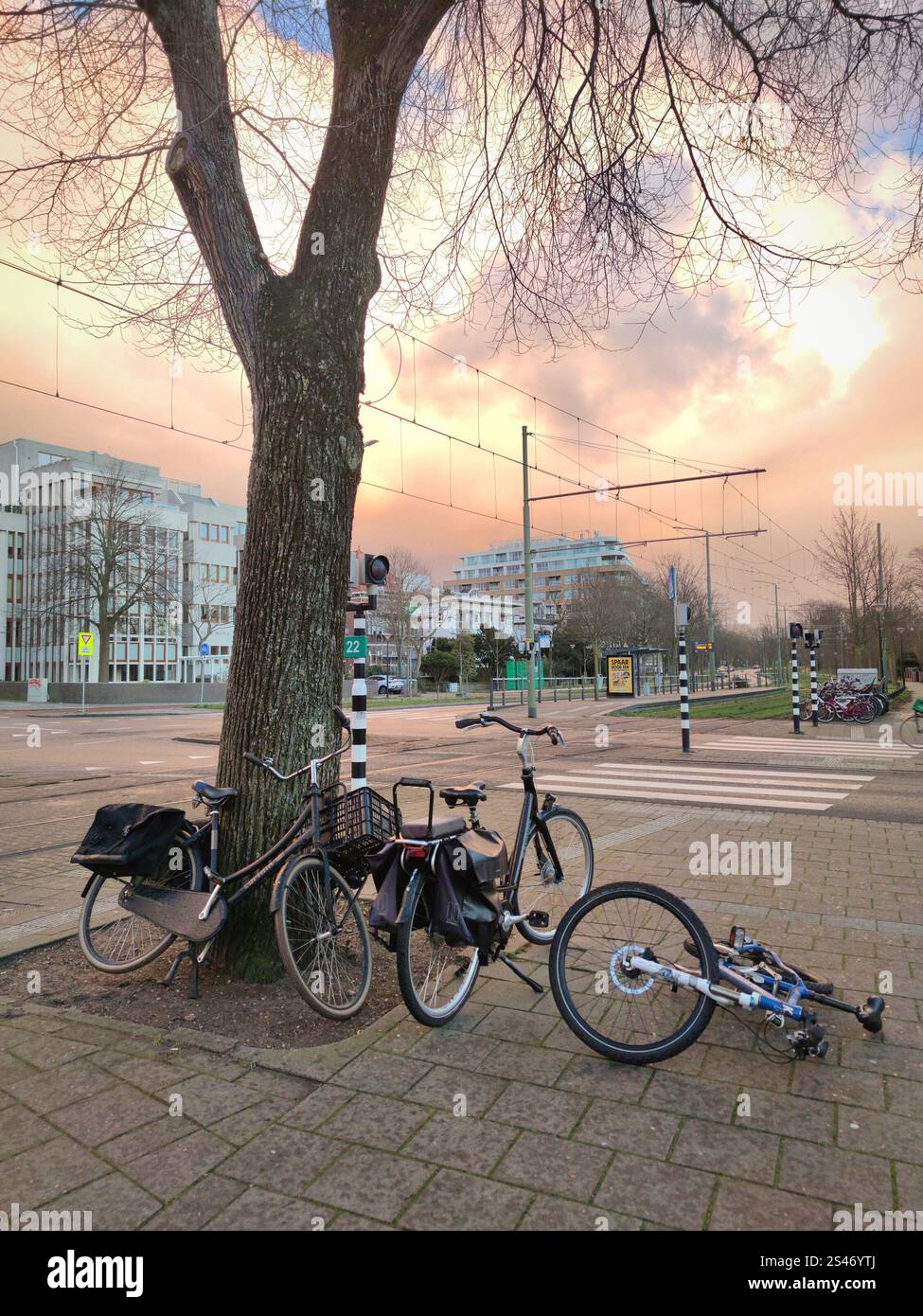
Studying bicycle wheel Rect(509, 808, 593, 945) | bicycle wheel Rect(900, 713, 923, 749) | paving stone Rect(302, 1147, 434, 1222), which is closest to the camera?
paving stone Rect(302, 1147, 434, 1222)

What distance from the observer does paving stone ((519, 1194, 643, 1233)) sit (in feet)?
6.51

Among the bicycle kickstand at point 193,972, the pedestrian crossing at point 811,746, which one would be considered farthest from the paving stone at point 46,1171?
the pedestrian crossing at point 811,746

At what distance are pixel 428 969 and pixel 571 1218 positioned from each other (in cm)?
138

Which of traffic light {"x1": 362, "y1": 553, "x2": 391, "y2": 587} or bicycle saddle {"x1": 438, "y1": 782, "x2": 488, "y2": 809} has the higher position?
traffic light {"x1": 362, "y1": 553, "x2": 391, "y2": 587}

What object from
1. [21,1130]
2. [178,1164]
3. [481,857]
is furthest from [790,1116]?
[21,1130]

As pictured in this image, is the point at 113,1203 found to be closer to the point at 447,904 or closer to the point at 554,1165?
the point at 554,1165

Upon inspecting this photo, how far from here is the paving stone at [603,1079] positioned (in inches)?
105

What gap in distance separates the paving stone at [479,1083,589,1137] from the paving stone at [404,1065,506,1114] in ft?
0.14

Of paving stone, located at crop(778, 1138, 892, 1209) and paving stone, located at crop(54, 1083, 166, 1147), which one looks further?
paving stone, located at crop(54, 1083, 166, 1147)

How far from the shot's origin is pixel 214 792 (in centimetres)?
363

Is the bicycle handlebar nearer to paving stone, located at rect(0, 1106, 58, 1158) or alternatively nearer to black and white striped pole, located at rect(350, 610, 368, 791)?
black and white striped pole, located at rect(350, 610, 368, 791)

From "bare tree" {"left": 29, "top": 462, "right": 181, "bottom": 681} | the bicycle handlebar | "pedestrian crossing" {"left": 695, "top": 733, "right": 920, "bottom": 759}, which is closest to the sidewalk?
the bicycle handlebar

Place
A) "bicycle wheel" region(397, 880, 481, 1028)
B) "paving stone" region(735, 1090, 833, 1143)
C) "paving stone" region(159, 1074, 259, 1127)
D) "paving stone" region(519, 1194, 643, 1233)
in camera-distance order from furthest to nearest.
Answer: "bicycle wheel" region(397, 880, 481, 1028), "paving stone" region(159, 1074, 259, 1127), "paving stone" region(735, 1090, 833, 1143), "paving stone" region(519, 1194, 643, 1233)

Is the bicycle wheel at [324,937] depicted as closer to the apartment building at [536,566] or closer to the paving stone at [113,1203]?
the paving stone at [113,1203]
